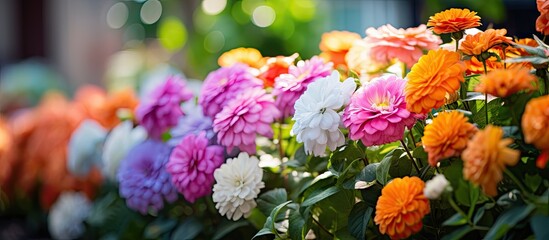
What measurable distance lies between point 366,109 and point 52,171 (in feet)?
3.07

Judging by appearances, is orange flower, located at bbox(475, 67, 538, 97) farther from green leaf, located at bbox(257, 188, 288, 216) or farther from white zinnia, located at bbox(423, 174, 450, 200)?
green leaf, located at bbox(257, 188, 288, 216)

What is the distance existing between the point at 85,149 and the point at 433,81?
883 millimetres

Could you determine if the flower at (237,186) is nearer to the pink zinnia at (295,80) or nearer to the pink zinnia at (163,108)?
the pink zinnia at (295,80)

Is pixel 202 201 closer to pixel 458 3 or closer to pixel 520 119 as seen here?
pixel 520 119

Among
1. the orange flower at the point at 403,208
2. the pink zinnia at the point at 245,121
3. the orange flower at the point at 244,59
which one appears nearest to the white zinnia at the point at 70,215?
the orange flower at the point at 244,59

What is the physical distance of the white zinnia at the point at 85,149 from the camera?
1468 mm

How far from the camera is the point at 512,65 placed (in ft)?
2.74

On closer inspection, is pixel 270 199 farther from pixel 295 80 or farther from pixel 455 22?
pixel 455 22

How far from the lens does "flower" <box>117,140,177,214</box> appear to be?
1.14m

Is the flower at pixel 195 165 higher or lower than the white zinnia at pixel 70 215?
higher

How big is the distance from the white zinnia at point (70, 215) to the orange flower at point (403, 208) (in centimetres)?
91

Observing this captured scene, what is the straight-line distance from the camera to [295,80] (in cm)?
Answer: 96

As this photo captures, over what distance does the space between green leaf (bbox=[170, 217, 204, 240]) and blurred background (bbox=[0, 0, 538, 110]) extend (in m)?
0.66

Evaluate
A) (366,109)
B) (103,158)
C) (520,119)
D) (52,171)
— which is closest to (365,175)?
(366,109)
